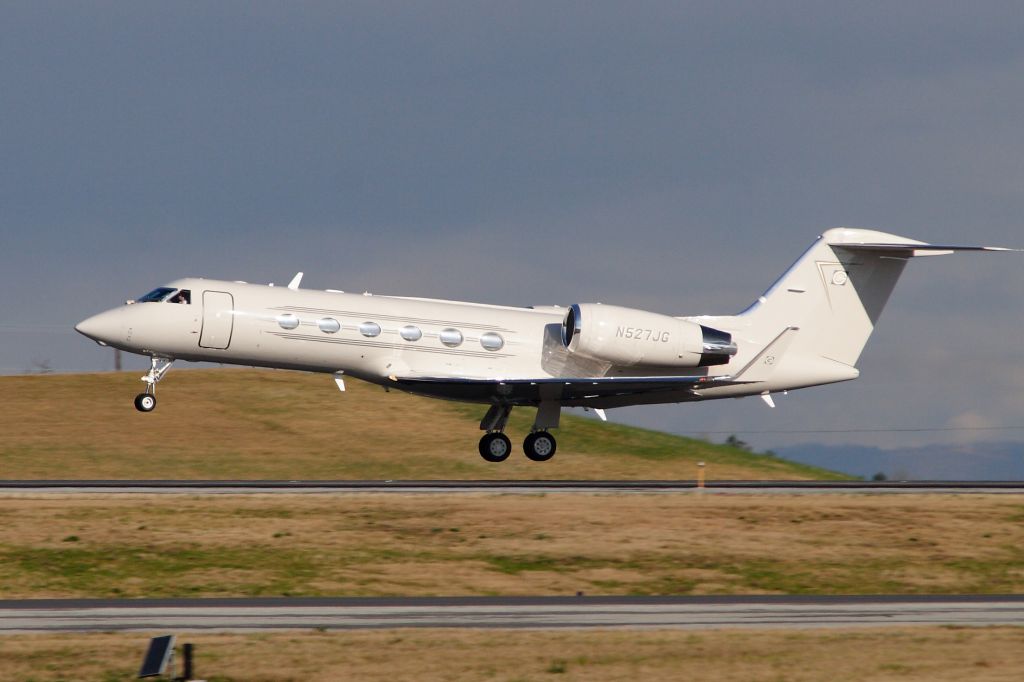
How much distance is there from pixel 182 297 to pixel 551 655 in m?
17.4

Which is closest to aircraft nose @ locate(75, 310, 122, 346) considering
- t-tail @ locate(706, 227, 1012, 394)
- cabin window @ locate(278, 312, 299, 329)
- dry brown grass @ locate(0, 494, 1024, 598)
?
cabin window @ locate(278, 312, 299, 329)

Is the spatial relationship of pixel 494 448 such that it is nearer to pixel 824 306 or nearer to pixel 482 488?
pixel 482 488

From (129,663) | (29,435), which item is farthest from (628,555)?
(29,435)

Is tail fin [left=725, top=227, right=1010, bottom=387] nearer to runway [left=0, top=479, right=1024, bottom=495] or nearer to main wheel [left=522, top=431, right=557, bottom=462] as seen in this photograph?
runway [left=0, top=479, right=1024, bottom=495]

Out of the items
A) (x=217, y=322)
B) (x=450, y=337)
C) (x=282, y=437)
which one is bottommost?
(x=282, y=437)

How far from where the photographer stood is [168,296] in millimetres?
28641

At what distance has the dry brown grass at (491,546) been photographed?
18531 mm

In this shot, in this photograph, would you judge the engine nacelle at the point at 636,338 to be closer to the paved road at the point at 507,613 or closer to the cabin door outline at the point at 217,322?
the cabin door outline at the point at 217,322

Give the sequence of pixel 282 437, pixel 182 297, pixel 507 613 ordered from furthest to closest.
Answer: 1. pixel 282 437
2. pixel 182 297
3. pixel 507 613

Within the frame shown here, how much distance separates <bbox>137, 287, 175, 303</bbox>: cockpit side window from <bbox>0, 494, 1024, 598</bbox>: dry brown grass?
6008 millimetres

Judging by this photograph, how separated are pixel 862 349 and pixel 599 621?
64.2ft

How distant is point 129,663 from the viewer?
1327 cm

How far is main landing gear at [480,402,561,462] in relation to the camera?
102 ft

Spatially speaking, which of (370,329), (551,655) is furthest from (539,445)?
(551,655)
